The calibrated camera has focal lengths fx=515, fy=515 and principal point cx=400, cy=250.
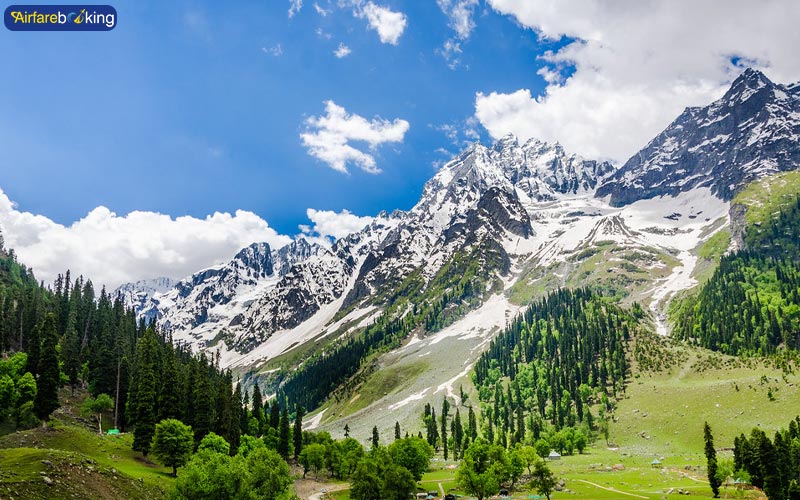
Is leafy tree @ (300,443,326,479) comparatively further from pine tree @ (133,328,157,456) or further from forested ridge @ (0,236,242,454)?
pine tree @ (133,328,157,456)

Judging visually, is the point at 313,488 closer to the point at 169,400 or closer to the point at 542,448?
the point at 169,400

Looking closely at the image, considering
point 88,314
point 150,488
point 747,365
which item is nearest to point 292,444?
point 88,314

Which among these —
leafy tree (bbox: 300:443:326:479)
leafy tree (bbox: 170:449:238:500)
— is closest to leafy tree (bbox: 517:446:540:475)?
leafy tree (bbox: 300:443:326:479)

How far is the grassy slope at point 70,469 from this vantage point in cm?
4681

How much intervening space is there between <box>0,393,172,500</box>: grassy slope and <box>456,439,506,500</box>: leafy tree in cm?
5568

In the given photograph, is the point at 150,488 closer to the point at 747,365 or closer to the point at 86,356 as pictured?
the point at 86,356

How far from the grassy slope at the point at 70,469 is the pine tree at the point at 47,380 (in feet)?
22.1

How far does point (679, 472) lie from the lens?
11819cm

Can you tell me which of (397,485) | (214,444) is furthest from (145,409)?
(397,485)

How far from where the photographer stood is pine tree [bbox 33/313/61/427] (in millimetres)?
80750

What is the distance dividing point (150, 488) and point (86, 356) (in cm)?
9181

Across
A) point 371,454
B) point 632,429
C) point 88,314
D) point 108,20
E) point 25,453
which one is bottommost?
point 632,429

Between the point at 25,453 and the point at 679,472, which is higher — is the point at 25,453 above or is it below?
above

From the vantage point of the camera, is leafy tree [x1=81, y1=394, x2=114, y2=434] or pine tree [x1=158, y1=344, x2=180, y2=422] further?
leafy tree [x1=81, y1=394, x2=114, y2=434]
